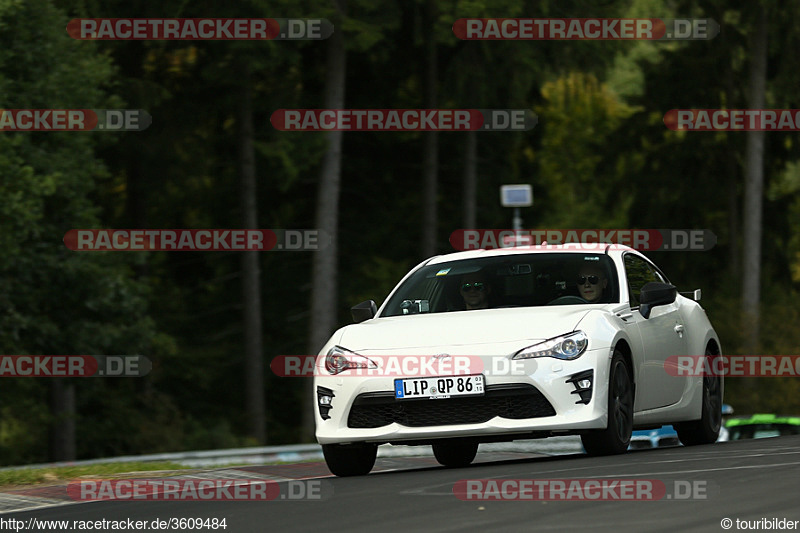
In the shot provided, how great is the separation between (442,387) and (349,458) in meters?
1.19

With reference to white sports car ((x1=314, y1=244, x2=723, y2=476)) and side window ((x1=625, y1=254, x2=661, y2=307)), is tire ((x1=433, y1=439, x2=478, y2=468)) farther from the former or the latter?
side window ((x1=625, y1=254, x2=661, y2=307))

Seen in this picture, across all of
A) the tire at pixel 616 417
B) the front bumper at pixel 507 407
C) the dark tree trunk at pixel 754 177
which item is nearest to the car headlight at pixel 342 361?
the front bumper at pixel 507 407

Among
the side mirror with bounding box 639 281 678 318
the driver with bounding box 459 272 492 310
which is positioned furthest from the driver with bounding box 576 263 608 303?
the driver with bounding box 459 272 492 310

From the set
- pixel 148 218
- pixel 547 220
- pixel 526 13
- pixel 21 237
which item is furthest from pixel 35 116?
pixel 547 220

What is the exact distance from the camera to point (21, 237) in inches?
1096

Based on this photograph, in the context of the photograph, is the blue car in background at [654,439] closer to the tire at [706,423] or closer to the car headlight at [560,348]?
the tire at [706,423]

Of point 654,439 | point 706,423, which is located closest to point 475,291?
point 706,423

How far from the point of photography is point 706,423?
43.9 feet

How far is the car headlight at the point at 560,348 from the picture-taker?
35.1 ft

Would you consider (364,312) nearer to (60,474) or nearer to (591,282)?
(591,282)

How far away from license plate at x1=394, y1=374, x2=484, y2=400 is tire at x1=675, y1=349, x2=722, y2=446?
3.31 meters

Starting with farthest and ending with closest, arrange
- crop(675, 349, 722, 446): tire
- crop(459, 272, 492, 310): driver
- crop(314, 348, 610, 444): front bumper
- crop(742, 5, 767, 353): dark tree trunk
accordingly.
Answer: crop(742, 5, 767, 353): dark tree trunk
crop(675, 349, 722, 446): tire
crop(459, 272, 492, 310): driver
crop(314, 348, 610, 444): front bumper

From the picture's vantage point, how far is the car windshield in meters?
12.0

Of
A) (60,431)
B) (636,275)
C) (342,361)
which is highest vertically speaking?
(636,275)
